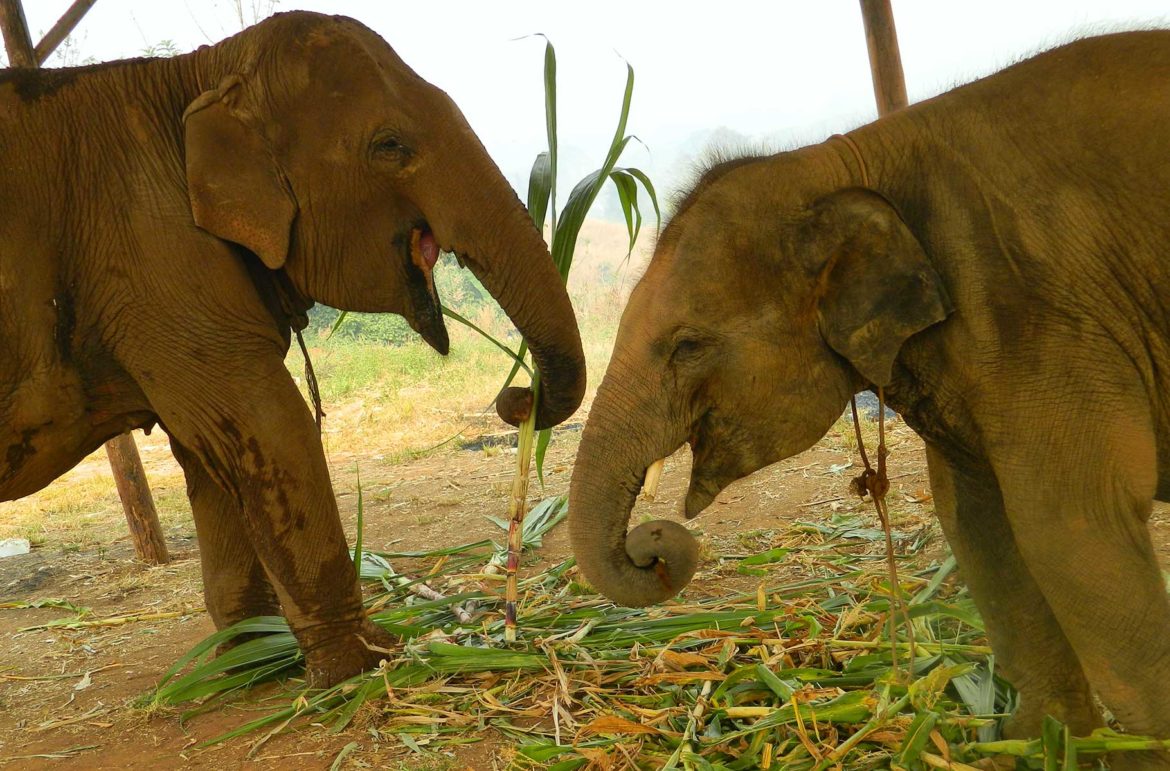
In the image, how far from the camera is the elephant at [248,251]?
11.1ft

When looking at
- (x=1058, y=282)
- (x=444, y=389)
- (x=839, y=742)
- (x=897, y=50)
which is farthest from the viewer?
(x=444, y=389)

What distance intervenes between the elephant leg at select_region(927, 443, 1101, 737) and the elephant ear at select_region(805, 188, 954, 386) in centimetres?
43

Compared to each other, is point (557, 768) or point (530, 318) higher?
point (530, 318)

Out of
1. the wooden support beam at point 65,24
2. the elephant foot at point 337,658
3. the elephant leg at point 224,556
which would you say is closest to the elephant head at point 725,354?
the elephant foot at point 337,658

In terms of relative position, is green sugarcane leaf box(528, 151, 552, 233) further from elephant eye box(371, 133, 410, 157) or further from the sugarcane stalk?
the sugarcane stalk

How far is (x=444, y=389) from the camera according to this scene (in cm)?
1217

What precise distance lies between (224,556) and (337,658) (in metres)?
0.68

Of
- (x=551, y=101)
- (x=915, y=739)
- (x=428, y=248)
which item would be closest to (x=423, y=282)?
(x=428, y=248)

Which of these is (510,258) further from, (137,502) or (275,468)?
(137,502)

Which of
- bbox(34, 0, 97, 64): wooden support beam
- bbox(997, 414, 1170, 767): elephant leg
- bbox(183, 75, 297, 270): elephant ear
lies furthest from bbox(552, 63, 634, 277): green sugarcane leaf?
bbox(34, 0, 97, 64): wooden support beam

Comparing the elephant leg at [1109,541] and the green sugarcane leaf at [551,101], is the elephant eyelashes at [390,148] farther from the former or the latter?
the elephant leg at [1109,541]

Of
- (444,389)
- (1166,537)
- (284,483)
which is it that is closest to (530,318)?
(284,483)

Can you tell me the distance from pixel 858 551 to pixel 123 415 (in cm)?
252

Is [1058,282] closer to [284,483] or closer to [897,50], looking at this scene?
[284,483]
